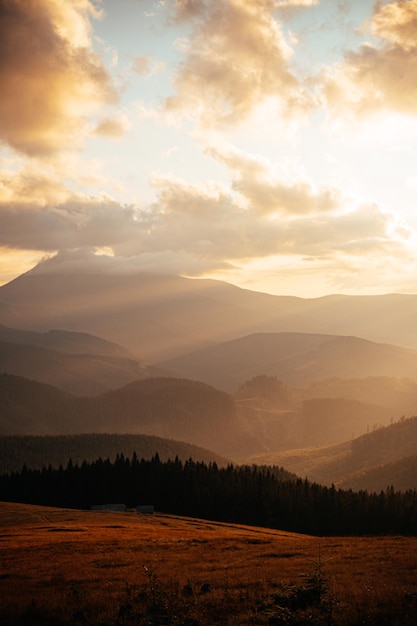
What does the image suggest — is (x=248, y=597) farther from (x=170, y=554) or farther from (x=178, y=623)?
(x=170, y=554)

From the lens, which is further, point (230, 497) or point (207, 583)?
point (230, 497)

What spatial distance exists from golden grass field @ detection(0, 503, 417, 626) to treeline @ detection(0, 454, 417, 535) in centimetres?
8770

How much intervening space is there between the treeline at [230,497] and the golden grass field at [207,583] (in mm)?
87698

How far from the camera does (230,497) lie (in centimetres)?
17112

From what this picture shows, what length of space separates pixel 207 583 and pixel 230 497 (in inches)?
5244

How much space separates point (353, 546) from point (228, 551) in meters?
14.3

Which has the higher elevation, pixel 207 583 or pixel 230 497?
pixel 207 583

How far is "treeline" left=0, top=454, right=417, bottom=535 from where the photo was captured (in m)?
153

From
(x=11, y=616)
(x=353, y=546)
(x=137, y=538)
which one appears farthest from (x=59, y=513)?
(x=11, y=616)

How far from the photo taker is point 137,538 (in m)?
78.8

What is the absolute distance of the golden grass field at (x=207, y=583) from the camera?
34.6 m

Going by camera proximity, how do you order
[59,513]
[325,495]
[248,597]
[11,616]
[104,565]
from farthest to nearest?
[325,495], [59,513], [104,565], [248,597], [11,616]

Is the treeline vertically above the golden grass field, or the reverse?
the golden grass field

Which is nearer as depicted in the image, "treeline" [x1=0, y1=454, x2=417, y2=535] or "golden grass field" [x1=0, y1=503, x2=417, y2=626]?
"golden grass field" [x1=0, y1=503, x2=417, y2=626]
